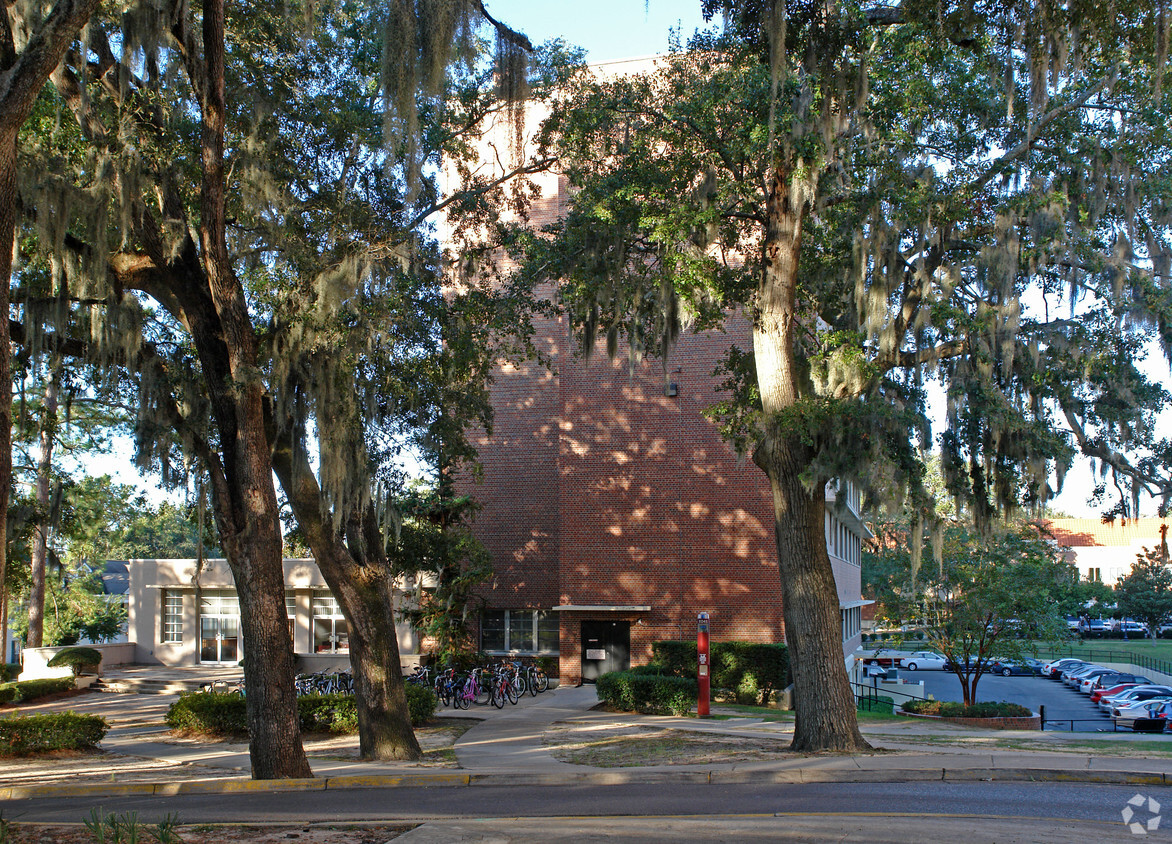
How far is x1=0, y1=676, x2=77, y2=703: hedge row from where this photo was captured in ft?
80.5

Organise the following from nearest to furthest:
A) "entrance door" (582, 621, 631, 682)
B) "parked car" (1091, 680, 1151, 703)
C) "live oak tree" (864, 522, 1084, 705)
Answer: "entrance door" (582, 621, 631, 682)
"live oak tree" (864, 522, 1084, 705)
"parked car" (1091, 680, 1151, 703)

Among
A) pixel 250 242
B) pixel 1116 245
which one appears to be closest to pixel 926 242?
pixel 1116 245

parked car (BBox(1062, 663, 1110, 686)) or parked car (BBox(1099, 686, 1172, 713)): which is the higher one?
parked car (BBox(1099, 686, 1172, 713))

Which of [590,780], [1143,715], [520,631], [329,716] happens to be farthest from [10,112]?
[1143,715]

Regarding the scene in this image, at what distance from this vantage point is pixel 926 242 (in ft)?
46.3

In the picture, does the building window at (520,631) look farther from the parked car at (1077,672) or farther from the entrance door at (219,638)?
the parked car at (1077,672)

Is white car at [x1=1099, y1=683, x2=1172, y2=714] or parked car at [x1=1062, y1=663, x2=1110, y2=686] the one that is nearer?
white car at [x1=1099, y1=683, x2=1172, y2=714]

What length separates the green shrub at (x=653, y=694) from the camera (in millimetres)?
20578

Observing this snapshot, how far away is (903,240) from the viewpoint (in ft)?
48.6

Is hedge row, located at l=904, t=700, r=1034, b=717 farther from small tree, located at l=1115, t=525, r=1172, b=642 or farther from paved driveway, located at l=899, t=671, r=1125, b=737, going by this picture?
small tree, located at l=1115, t=525, r=1172, b=642

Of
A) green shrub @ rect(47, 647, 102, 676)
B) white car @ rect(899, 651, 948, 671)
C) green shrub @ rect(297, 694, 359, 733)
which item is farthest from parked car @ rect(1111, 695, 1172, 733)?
green shrub @ rect(47, 647, 102, 676)

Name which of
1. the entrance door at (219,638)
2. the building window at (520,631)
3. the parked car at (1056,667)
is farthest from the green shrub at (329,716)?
the parked car at (1056,667)

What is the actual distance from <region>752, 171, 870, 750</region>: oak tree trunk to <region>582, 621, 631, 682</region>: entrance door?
1309 centimetres

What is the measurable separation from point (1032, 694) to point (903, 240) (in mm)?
33231
